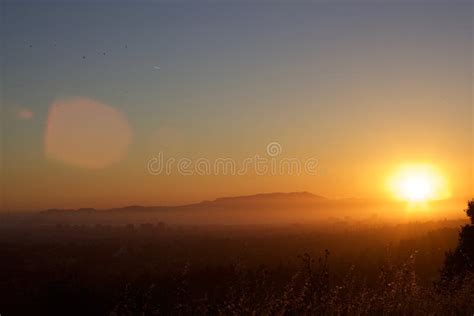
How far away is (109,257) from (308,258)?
92.5 m

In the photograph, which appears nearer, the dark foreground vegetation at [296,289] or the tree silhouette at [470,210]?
the dark foreground vegetation at [296,289]

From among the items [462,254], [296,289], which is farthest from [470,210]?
[296,289]

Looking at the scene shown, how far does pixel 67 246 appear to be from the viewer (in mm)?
119000

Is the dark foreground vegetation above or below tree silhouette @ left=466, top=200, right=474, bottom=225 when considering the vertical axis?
below

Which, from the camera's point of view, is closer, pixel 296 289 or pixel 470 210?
pixel 296 289

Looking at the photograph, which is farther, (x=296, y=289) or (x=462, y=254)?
(x=462, y=254)

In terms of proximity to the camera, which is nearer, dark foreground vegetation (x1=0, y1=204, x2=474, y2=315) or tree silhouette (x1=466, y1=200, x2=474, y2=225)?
dark foreground vegetation (x1=0, y1=204, x2=474, y2=315)

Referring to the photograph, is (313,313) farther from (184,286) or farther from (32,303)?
(32,303)

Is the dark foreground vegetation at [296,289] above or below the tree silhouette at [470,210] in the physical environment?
below

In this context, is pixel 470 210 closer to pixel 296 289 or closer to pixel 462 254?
pixel 462 254

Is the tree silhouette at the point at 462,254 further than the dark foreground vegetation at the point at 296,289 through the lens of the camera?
Yes

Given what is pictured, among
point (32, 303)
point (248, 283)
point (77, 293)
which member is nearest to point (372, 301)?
point (248, 283)

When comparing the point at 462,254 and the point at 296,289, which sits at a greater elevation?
the point at 462,254

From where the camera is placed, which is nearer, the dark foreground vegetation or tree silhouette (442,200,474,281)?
the dark foreground vegetation
